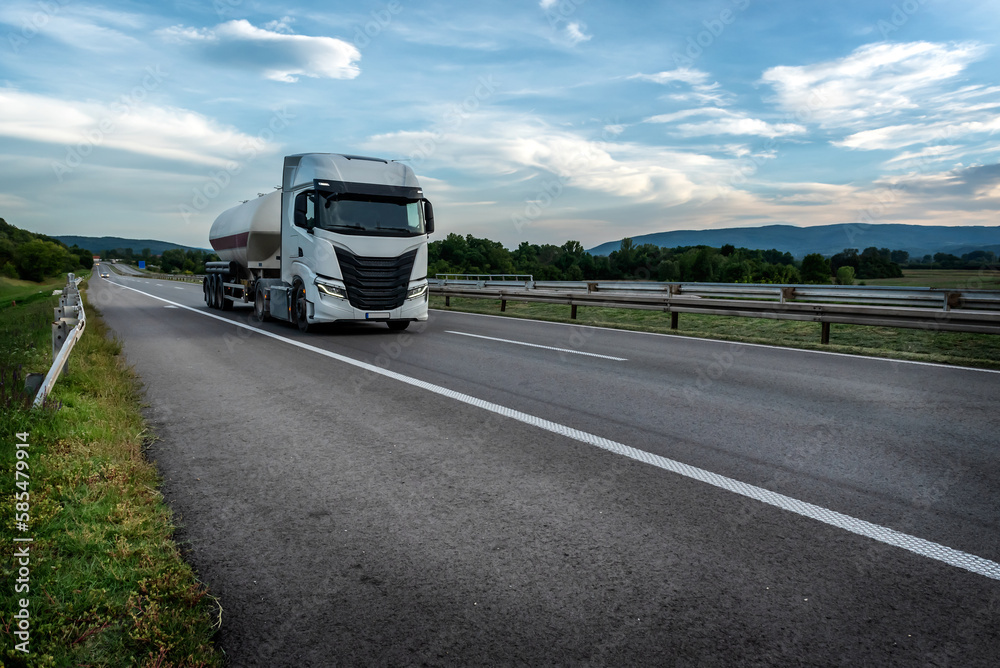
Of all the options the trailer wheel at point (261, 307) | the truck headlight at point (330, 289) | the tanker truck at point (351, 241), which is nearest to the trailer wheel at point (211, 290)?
the trailer wheel at point (261, 307)

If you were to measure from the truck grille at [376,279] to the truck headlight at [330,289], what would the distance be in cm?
16

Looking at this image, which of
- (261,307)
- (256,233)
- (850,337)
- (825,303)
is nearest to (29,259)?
(256,233)

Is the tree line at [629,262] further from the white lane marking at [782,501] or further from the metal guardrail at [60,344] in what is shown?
the white lane marking at [782,501]

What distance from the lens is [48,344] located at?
1103 centimetres

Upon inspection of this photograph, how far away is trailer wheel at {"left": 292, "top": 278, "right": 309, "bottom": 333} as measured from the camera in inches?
546

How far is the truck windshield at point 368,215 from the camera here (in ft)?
43.3

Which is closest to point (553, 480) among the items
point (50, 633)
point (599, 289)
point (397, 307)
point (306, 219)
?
point (50, 633)

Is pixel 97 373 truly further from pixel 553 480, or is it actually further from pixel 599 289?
pixel 599 289

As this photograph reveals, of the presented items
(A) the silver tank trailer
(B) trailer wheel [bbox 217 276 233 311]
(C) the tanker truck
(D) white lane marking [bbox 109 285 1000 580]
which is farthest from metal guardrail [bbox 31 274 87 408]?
(B) trailer wheel [bbox 217 276 233 311]

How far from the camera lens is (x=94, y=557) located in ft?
9.96

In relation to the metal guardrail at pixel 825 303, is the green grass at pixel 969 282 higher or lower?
higher

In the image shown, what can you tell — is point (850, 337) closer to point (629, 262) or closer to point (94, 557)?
point (94, 557)

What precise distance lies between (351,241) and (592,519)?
10593mm

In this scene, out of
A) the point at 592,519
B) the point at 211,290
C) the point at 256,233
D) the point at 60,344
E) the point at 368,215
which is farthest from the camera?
the point at 211,290
